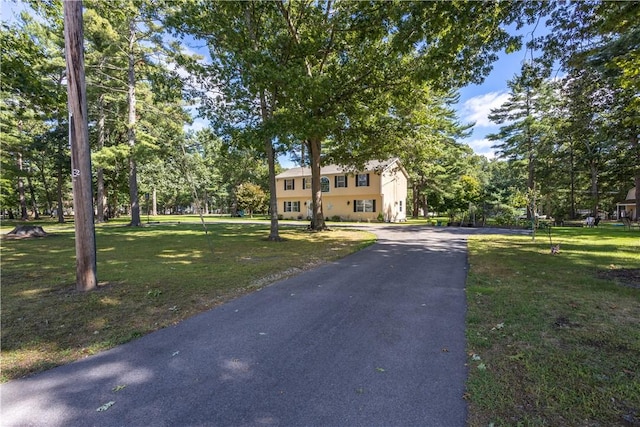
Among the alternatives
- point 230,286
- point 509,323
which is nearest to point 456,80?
point 509,323

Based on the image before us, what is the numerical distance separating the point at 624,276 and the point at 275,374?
781 centimetres

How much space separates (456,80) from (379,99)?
4880 mm

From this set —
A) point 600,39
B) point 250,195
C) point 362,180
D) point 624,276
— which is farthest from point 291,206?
point 624,276

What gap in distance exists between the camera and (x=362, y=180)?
29.6m

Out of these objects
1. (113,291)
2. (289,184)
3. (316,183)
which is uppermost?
(289,184)

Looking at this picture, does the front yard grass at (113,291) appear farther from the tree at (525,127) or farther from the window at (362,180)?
the tree at (525,127)

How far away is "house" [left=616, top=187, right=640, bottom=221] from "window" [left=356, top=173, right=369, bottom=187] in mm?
27371

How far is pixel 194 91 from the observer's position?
12.6 m

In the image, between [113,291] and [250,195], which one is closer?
[113,291]

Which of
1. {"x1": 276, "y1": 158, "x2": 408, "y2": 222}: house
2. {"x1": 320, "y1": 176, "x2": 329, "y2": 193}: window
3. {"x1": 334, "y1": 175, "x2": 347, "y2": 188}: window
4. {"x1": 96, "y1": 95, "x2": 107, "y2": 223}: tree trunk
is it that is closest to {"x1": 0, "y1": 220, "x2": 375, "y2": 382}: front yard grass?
{"x1": 96, "y1": 95, "x2": 107, "y2": 223}: tree trunk

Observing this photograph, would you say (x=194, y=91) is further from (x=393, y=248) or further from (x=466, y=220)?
(x=466, y=220)

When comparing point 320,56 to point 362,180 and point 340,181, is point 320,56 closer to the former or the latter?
point 362,180

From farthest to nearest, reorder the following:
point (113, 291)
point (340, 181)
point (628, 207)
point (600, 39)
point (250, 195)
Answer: point (628, 207)
point (250, 195)
point (340, 181)
point (600, 39)
point (113, 291)

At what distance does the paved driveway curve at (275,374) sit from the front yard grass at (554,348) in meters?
0.26
